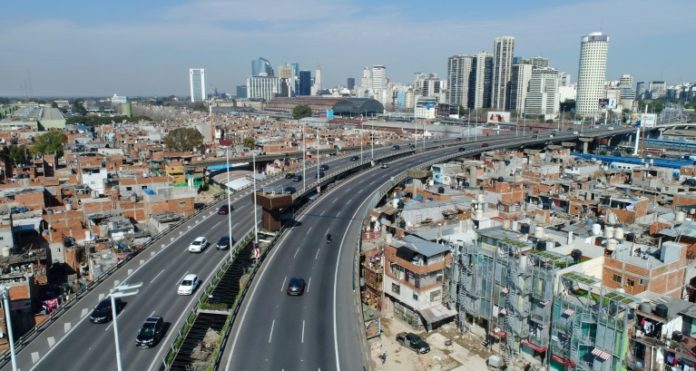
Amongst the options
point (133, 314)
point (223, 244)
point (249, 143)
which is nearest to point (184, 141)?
point (249, 143)

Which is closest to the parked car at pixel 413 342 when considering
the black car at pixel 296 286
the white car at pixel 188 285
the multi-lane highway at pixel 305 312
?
the multi-lane highway at pixel 305 312

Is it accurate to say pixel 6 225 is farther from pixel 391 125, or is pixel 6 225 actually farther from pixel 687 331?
pixel 391 125

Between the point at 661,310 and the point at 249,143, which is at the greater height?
the point at 249,143

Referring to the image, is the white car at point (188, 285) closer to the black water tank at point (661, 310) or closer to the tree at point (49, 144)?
the black water tank at point (661, 310)

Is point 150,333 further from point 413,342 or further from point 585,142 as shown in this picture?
point 585,142

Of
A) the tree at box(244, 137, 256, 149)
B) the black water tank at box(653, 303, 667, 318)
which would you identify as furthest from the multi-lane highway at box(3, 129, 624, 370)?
the tree at box(244, 137, 256, 149)
